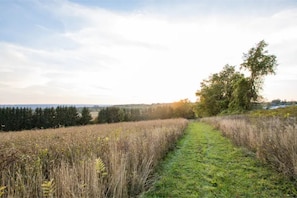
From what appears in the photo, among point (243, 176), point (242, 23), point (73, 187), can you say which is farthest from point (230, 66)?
point (73, 187)

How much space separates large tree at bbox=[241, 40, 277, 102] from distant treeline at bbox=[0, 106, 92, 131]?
135 ft

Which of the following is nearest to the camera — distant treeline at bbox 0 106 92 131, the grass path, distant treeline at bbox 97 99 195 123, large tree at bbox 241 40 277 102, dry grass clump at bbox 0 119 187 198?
dry grass clump at bbox 0 119 187 198

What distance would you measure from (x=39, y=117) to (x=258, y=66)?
50.5 m

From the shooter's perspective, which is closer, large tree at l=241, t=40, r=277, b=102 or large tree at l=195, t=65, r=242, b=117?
large tree at l=241, t=40, r=277, b=102

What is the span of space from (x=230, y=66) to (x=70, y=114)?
43333mm

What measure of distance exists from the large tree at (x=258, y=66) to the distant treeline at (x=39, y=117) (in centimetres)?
4104

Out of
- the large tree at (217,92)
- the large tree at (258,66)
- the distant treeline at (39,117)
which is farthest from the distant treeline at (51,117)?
the large tree at (258,66)

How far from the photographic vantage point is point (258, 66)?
3509cm

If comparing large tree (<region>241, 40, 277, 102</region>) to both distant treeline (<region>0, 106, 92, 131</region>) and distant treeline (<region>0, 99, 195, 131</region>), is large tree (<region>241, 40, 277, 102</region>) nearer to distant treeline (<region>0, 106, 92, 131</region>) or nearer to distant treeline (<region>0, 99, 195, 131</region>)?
distant treeline (<region>0, 99, 195, 131</region>)

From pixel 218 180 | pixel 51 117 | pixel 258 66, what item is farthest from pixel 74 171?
pixel 51 117

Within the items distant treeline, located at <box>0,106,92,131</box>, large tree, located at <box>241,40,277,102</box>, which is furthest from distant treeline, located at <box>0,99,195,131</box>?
large tree, located at <box>241,40,277,102</box>

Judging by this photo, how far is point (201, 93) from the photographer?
51375 millimetres

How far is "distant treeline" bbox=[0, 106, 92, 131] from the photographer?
154 feet

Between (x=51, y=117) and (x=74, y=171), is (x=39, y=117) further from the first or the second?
(x=74, y=171)
